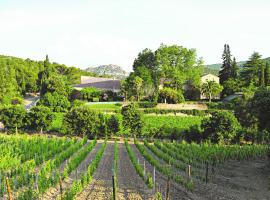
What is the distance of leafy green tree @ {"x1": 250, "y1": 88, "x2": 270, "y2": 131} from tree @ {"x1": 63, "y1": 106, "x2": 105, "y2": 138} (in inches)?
662

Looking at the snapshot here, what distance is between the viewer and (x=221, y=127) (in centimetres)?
2977

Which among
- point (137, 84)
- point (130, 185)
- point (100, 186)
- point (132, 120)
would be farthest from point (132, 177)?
point (137, 84)

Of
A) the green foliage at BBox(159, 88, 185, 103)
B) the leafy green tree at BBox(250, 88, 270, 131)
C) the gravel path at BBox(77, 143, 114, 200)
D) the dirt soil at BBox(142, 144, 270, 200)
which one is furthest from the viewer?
the green foliage at BBox(159, 88, 185, 103)

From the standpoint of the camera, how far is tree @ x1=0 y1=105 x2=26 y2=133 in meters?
33.7

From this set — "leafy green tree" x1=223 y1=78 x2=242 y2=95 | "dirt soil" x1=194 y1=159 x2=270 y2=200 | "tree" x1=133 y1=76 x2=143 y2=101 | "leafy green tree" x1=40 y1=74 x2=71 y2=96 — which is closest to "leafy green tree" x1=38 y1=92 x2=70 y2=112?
"leafy green tree" x1=40 y1=74 x2=71 y2=96

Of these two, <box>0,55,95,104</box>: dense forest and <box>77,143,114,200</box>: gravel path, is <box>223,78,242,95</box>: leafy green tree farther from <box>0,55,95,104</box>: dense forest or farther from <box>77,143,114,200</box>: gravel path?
<box>77,143,114,200</box>: gravel path

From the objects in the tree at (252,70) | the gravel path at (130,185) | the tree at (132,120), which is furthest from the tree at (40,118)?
the tree at (252,70)

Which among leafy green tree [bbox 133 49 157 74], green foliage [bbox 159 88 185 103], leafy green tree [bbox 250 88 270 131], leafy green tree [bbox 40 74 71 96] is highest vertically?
leafy green tree [bbox 133 49 157 74]

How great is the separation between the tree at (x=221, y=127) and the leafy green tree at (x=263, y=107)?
9070 mm

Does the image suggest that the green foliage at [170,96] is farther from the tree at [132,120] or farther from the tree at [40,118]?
the tree at [40,118]

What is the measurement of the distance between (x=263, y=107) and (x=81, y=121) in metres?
18.2

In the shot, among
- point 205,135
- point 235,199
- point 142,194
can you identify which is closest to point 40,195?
point 142,194

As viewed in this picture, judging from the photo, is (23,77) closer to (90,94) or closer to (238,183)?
(90,94)

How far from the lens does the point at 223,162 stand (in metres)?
20.2
